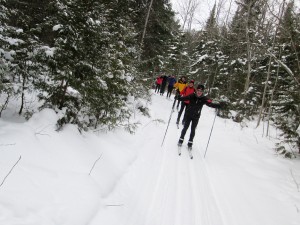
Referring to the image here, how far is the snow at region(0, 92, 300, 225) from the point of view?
3812 mm

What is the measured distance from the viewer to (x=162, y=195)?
17.2ft

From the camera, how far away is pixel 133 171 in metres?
6.20

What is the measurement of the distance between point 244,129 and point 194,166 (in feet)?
30.6

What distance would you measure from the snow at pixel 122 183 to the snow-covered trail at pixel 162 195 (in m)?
0.02

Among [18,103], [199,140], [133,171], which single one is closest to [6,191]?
[133,171]

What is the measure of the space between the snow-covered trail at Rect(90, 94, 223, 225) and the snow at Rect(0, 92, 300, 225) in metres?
0.02

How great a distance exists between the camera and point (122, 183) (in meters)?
5.42

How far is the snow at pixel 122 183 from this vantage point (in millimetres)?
3812

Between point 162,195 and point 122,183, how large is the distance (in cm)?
87

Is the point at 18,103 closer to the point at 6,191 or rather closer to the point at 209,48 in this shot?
the point at 6,191

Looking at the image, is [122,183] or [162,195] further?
[122,183]

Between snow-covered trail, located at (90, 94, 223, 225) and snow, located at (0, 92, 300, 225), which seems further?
snow-covered trail, located at (90, 94, 223, 225)

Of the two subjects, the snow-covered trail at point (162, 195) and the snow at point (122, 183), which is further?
the snow-covered trail at point (162, 195)

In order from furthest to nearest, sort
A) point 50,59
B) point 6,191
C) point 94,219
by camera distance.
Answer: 1. point 50,59
2. point 94,219
3. point 6,191
